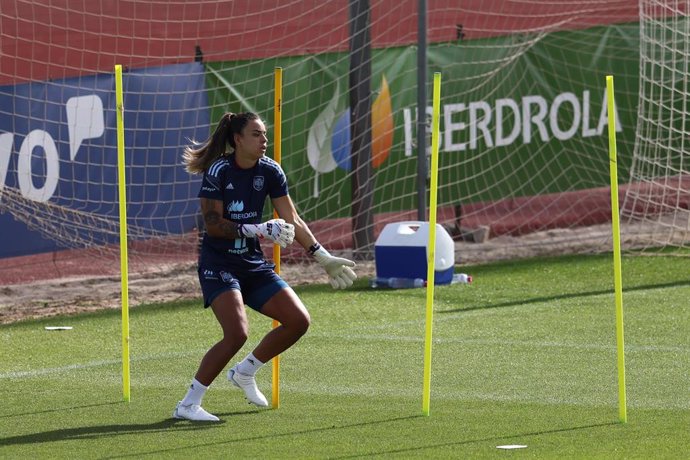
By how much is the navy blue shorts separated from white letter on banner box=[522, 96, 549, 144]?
33.7 ft

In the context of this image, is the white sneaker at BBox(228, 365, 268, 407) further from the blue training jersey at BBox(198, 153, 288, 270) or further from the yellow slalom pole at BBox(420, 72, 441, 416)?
the yellow slalom pole at BBox(420, 72, 441, 416)

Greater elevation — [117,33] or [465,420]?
[117,33]

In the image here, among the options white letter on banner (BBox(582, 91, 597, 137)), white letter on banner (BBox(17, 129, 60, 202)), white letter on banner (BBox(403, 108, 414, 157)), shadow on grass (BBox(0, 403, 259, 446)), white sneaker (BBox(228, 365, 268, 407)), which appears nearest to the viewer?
shadow on grass (BBox(0, 403, 259, 446))

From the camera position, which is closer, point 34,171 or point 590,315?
point 590,315

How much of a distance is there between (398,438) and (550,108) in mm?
11555

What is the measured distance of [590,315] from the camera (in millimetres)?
12812

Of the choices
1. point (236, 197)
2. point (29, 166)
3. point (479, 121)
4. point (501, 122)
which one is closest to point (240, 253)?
point (236, 197)

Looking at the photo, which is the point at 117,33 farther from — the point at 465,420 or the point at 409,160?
the point at 465,420

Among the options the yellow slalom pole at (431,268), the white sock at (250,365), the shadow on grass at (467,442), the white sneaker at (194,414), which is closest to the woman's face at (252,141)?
the yellow slalom pole at (431,268)

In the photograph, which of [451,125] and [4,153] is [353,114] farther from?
[4,153]

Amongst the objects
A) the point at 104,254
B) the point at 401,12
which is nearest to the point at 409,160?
the point at 401,12

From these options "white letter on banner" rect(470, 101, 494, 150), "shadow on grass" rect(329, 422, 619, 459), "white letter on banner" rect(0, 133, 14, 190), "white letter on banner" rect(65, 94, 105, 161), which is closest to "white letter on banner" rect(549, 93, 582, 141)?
"white letter on banner" rect(470, 101, 494, 150)

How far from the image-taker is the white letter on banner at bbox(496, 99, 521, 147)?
60.2 ft

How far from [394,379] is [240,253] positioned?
6.18 ft
